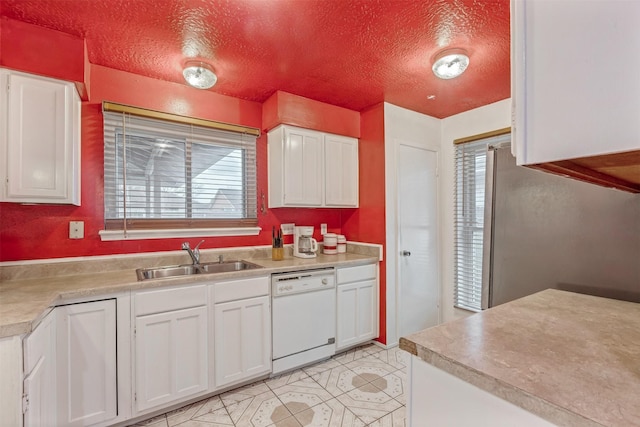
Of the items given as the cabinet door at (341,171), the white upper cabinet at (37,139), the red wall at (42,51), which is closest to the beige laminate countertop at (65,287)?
the white upper cabinet at (37,139)

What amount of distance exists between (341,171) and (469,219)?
139 centimetres

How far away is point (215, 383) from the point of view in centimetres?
201

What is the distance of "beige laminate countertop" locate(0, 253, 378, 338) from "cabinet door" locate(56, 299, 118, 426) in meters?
0.09

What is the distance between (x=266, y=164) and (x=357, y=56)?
1.30m

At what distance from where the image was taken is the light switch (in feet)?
6.81

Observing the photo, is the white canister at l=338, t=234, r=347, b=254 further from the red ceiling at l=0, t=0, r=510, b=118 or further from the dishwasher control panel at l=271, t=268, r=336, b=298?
the red ceiling at l=0, t=0, r=510, b=118

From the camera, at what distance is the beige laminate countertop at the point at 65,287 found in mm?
1188

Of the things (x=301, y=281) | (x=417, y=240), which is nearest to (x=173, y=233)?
(x=301, y=281)

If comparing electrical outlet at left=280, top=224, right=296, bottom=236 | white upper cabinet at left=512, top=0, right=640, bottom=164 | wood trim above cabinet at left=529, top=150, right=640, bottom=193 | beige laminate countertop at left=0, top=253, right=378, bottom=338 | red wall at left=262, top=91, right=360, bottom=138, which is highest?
red wall at left=262, top=91, right=360, bottom=138

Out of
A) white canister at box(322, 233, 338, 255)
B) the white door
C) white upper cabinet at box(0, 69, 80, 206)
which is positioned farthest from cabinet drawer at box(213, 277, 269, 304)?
the white door

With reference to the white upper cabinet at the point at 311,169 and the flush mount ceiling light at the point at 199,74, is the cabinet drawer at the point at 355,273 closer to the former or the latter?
the white upper cabinet at the point at 311,169

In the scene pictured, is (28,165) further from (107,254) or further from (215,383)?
(215,383)

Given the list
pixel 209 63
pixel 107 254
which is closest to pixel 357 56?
pixel 209 63

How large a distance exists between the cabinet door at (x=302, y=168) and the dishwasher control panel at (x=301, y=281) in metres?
0.67
